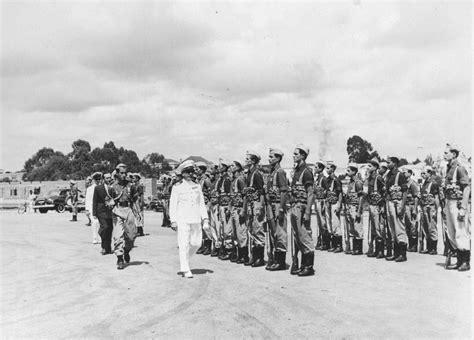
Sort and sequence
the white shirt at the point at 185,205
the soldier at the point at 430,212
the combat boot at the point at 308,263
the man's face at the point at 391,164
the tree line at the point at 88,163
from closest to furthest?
the combat boot at the point at 308,263 < the white shirt at the point at 185,205 < the man's face at the point at 391,164 < the soldier at the point at 430,212 < the tree line at the point at 88,163

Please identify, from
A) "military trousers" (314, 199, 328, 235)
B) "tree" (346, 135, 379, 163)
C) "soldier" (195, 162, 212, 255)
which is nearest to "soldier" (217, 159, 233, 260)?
"soldier" (195, 162, 212, 255)

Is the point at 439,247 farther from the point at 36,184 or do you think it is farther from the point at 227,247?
the point at 36,184

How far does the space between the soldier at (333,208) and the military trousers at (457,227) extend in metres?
3.47

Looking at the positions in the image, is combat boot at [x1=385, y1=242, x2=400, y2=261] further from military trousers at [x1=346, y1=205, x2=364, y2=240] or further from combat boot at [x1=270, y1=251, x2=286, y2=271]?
combat boot at [x1=270, y1=251, x2=286, y2=271]

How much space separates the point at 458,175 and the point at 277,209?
357cm

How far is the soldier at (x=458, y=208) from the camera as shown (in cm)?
926

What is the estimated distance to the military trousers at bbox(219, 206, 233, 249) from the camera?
11469 millimetres

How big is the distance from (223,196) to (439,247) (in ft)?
21.0

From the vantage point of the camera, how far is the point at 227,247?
11.5 metres

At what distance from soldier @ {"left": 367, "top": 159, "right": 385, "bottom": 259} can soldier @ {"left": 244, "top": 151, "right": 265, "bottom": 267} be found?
2948 mm

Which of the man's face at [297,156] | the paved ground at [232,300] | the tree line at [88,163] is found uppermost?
the tree line at [88,163]

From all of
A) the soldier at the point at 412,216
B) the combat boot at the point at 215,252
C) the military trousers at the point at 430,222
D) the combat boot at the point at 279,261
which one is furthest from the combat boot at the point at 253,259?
the military trousers at the point at 430,222

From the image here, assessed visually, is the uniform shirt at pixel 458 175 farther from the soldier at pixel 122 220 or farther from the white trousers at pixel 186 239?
the soldier at pixel 122 220

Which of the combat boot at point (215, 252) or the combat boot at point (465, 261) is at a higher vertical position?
the combat boot at point (465, 261)
